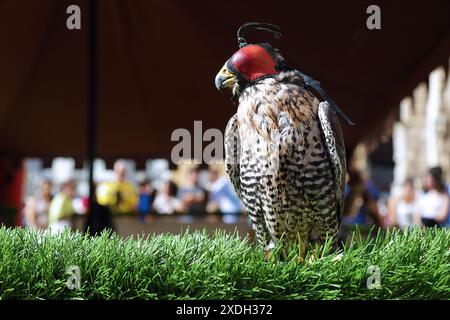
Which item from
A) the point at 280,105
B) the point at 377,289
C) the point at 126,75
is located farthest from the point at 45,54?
the point at 377,289

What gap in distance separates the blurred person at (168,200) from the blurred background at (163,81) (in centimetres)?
6

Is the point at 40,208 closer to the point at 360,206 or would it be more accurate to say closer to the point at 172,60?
the point at 172,60

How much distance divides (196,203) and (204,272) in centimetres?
598

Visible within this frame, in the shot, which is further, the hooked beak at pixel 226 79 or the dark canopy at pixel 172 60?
the dark canopy at pixel 172 60

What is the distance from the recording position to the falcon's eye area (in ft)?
8.05

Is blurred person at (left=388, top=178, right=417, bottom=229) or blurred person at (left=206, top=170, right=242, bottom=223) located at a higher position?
blurred person at (left=206, top=170, right=242, bottom=223)

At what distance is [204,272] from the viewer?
210 centimetres

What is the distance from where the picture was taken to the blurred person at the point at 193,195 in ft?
25.9

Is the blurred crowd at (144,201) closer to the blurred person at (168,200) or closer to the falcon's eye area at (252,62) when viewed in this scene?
the blurred person at (168,200)

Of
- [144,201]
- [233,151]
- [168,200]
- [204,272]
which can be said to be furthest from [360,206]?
[204,272]

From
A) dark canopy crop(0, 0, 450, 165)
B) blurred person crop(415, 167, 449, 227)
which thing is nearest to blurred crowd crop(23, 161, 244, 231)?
dark canopy crop(0, 0, 450, 165)

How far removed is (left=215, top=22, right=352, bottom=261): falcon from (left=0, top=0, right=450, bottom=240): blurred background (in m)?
1.31

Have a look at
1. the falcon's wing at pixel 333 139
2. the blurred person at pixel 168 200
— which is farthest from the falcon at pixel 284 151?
the blurred person at pixel 168 200

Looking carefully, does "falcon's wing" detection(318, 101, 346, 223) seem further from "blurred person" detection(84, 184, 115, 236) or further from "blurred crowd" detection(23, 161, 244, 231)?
"blurred crowd" detection(23, 161, 244, 231)
